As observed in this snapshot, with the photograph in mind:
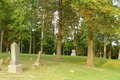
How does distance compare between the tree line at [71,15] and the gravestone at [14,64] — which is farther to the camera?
the tree line at [71,15]

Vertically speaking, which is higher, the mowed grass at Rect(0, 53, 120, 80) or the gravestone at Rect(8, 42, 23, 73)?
the gravestone at Rect(8, 42, 23, 73)

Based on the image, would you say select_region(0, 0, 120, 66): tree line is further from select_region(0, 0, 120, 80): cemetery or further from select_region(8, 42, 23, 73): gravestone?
select_region(8, 42, 23, 73): gravestone

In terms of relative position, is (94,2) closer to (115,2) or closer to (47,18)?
(115,2)

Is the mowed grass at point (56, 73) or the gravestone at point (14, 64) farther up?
the gravestone at point (14, 64)

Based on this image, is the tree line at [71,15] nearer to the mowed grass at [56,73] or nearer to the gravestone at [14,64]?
the mowed grass at [56,73]

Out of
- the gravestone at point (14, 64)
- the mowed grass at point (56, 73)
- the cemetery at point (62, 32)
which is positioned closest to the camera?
the mowed grass at point (56, 73)

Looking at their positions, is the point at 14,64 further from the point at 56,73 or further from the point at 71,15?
the point at 71,15

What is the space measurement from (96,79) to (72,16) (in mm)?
10866

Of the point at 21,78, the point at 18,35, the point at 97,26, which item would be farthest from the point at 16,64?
the point at 18,35

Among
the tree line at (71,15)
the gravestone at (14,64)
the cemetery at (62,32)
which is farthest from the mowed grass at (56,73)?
the tree line at (71,15)

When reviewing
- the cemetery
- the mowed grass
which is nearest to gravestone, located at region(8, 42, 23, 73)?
the cemetery

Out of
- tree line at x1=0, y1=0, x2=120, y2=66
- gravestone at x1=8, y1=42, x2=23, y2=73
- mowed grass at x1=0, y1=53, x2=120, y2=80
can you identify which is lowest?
mowed grass at x1=0, y1=53, x2=120, y2=80

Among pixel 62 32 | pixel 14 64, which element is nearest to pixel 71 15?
pixel 62 32

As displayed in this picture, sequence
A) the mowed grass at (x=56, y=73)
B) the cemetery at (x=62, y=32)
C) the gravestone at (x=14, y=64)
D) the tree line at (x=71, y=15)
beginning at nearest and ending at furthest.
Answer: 1. the mowed grass at (x=56, y=73)
2. the gravestone at (x=14, y=64)
3. the cemetery at (x=62, y=32)
4. the tree line at (x=71, y=15)
